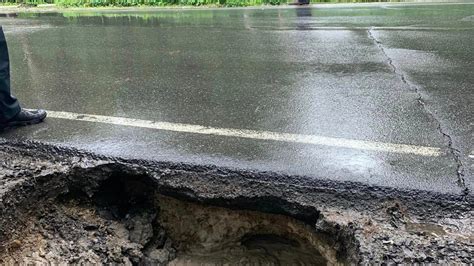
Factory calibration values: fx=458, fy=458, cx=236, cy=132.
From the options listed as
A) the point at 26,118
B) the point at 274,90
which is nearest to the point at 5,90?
the point at 26,118

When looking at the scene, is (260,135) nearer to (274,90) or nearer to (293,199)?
(293,199)

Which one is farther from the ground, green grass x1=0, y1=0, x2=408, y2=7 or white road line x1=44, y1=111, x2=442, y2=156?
green grass x1=0, y1=0, x2=408, y2=7

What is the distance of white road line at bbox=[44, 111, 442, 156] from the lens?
2.96 m

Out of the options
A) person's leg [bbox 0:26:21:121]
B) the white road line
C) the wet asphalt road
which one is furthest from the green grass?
person's leg [bbox 0:26:21:121]

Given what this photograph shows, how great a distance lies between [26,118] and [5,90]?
11.7 inches

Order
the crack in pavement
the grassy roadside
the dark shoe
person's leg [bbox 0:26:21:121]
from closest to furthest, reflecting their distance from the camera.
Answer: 1. the crack in pavement
2. person's leg [bbox 0:26:21:121]
3. the dark shoe
4. the grassy roadside

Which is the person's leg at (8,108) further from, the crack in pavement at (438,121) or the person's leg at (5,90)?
the crack in pavement at (438,121)

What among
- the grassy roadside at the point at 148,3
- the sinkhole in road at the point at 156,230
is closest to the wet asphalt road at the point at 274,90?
the sinkhole in road at the point at 156,230

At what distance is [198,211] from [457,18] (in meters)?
7.29

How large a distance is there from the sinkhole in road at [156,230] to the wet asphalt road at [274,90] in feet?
1.00

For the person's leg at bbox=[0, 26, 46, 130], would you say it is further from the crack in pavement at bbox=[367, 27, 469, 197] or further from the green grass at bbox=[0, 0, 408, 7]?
the green grass at bbox=[0, 0, 408, 7]

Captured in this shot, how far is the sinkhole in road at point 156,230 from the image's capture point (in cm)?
248

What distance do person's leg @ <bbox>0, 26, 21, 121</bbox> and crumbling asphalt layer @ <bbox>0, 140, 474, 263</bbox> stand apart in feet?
1.53

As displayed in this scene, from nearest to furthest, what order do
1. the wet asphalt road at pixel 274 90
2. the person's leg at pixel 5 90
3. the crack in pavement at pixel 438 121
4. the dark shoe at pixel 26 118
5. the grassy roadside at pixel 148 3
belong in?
the crack in pavement at pixel 438 121 → the wet asphalt road at pixel 274 90 → the person's leg at pixel 5 90 → the dark shoe at pixel 26 118 → the grassy roadside at pixel 148 3
